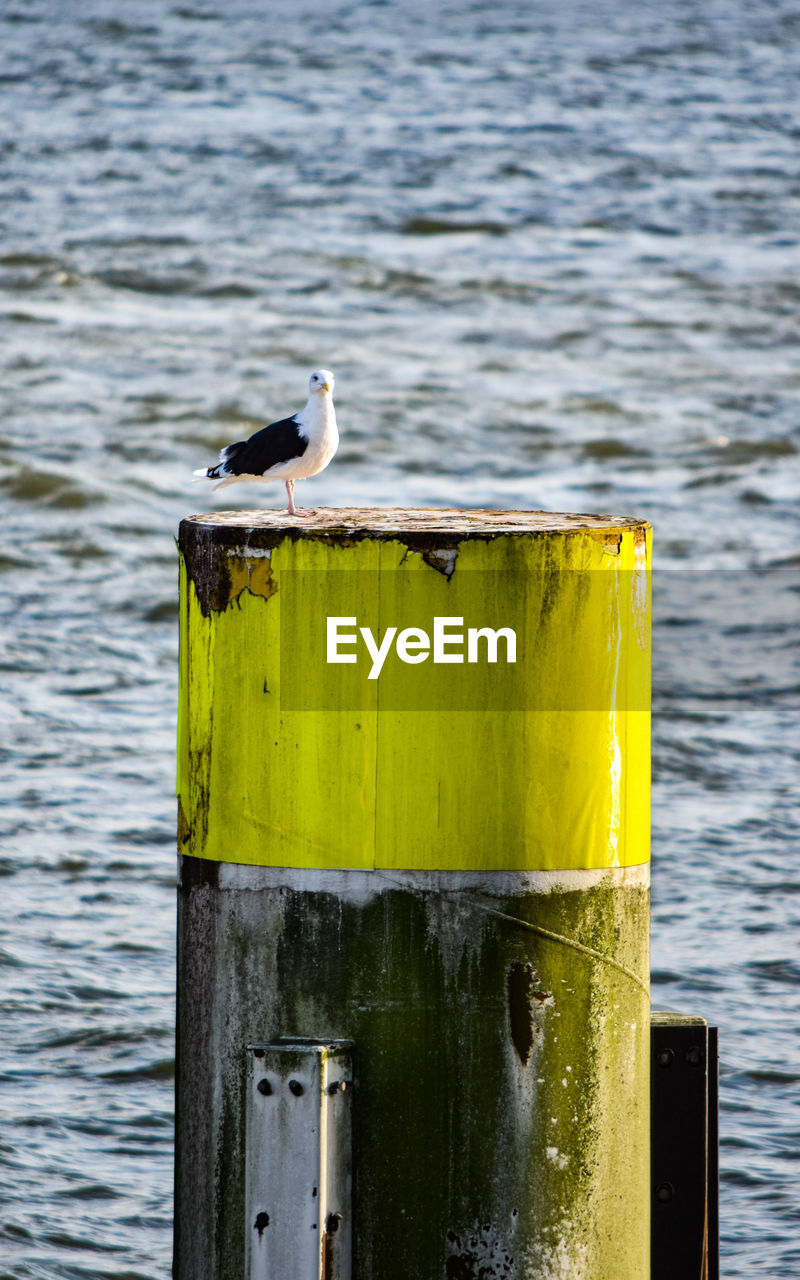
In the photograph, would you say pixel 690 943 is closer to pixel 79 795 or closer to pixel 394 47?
pixel 79 795

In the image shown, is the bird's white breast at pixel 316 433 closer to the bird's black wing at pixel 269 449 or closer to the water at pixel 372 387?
the bird's black wing at pixel 269 449

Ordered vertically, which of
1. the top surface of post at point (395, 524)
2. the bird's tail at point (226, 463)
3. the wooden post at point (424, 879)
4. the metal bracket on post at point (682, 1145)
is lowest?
the metal bracket on post at point (682, 1145)

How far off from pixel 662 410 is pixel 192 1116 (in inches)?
508

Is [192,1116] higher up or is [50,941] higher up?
[192,1116]

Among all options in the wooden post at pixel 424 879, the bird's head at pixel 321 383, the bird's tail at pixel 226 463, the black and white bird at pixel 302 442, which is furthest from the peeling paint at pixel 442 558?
the bird's tail at pixel 226 463

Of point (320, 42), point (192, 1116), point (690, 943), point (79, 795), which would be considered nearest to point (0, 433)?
point (79, 795)

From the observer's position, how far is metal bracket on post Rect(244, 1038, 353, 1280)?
2.87 m

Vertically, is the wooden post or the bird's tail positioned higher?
the bird's tail

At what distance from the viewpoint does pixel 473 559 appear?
3.02 metres

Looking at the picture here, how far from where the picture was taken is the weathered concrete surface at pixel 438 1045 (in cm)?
299

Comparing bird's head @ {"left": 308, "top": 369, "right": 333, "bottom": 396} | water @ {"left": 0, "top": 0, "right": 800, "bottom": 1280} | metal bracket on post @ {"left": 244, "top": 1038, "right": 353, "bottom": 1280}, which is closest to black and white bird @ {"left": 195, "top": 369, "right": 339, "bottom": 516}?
bird's head @ {"left": 308, "top": 369, "right": 333, "bottom": 396}

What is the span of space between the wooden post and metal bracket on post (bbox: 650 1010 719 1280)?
440mm

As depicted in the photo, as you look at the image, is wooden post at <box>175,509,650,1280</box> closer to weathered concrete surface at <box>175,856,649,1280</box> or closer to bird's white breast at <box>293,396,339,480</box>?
weathered concrete surface at <box>175,856,649,1280</box>

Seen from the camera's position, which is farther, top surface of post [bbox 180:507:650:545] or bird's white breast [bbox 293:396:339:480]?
bird's white breast [bbox 293:396:339:480]
